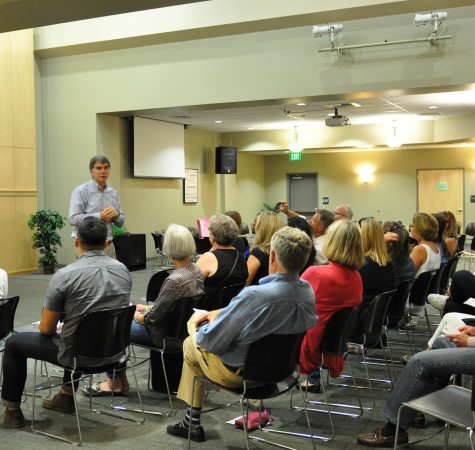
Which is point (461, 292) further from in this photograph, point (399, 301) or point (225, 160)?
point (225, 160)

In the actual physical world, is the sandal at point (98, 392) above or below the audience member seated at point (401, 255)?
below

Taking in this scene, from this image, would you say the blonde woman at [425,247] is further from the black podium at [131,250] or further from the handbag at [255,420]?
the black podium at [131,250]

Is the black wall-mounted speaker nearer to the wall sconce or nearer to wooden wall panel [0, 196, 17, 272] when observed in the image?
the wall sconce

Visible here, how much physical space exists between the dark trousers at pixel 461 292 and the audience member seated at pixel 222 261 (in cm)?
151

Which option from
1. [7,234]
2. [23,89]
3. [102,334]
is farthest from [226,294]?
[23,89]

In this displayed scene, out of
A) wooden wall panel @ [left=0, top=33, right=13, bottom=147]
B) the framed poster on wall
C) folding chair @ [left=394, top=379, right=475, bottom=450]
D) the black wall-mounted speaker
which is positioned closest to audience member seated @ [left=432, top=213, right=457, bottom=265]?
folding chair @ [left=394, top=379, right=475, bottom=450]

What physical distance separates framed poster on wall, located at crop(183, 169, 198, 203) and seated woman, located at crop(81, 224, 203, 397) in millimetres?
11181

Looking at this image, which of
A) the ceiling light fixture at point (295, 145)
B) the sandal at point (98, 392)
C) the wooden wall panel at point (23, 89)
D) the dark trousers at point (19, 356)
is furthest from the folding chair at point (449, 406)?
the ceiling light fixture at point (295, 145)

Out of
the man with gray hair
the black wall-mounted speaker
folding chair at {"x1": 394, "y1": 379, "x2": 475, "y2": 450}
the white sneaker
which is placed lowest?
folding chair at {"x1": 394, "y1": 379, "x2": 475, "y2": 450}

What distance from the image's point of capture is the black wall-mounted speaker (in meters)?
16.3

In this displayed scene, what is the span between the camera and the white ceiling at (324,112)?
11914mm

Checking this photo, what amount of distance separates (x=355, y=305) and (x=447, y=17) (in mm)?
6081

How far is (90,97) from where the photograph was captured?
11.3 meters

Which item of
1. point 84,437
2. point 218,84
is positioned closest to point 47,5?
point 84,437
